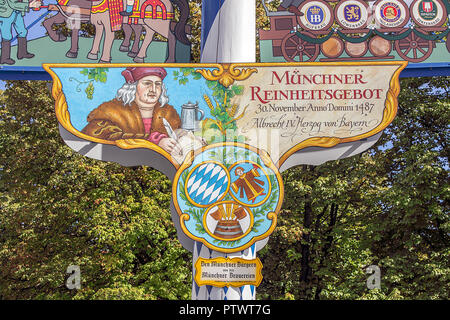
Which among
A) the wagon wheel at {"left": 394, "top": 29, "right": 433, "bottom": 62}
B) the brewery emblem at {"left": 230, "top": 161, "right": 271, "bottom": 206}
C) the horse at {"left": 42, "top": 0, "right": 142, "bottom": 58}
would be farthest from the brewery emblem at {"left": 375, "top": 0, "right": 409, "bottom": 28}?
the horse at {"left": 42, "top": 0, "right": 142, "bottom": 58}

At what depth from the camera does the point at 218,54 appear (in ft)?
28.2

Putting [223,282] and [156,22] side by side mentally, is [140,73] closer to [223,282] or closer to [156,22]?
[156,22]

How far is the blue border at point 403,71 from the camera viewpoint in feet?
28.8

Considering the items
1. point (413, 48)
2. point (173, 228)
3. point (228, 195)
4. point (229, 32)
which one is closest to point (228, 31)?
point (229, 32)

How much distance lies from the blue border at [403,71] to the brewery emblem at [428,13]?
26.6 inches

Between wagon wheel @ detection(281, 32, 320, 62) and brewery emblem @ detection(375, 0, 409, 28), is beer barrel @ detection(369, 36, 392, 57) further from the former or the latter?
wagon wheel @ detection(281, 32, 320, 62)

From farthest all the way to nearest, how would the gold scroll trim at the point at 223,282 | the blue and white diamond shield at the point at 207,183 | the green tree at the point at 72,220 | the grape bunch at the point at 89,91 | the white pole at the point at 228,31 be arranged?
the green tree at the point at 72,220, the white pole at the point at 228,31, the grape bunch at the point at 89,91, the blue and white diamond shield at the point at 207,183, the gold scroll trim at the point at 223,282

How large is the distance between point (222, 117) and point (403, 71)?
2800 millimetres

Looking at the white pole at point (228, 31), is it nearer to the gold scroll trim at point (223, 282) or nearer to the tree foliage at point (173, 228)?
the gold scroll trim at point (223, 282)

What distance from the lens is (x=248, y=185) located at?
7879 millimetres

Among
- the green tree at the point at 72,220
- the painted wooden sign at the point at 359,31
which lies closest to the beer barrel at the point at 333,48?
the painted wooden sign at the point at 359,31
